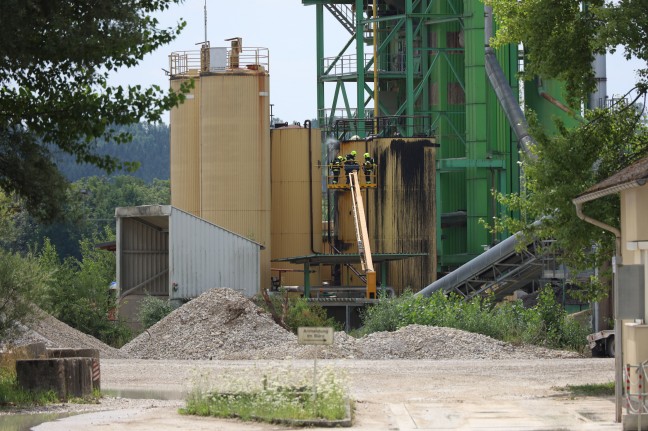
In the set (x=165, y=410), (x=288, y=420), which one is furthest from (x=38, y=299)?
(x=288, y=420)

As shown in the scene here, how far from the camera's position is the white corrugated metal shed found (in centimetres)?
4491

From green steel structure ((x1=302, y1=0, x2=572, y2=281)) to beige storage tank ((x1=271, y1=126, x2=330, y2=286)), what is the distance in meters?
3.16

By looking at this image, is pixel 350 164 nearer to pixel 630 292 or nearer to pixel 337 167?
pixel 337 167

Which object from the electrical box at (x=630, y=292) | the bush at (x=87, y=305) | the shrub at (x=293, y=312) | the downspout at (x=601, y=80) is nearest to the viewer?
the electrical box at (x=630, y=292)

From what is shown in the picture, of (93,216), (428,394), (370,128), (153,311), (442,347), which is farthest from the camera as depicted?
(93,216)

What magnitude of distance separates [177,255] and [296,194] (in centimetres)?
1157

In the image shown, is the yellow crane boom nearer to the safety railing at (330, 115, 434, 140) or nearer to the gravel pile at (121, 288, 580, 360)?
the safety railing at (330, 115, 434, 140)

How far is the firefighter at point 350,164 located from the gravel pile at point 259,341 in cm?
1294

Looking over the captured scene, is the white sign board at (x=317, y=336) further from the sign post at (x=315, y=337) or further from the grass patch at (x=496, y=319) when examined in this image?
the grass patch at (x=496, y=319)

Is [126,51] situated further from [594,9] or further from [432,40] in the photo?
[432,40]

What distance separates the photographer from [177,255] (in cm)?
4481

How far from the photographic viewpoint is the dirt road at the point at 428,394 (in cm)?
1834

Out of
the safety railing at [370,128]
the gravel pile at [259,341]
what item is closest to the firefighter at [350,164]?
the safety railing at [370,128]

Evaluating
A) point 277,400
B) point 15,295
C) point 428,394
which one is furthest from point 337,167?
point 277,400
